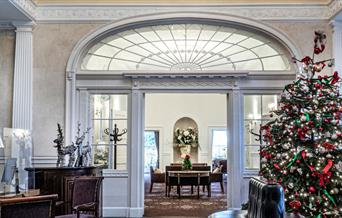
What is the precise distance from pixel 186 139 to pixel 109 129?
8.52 m

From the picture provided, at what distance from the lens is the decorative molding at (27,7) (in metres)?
7.23

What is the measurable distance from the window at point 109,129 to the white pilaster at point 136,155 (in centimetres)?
18

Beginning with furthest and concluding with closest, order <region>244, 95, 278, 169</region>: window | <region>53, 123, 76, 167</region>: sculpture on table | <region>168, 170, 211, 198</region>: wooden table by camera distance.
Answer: <region>168, 170, 211, 198</region>: wooden table
<region>244, 95, 278, 169</region>: window
<region>53, 123, 76, 167</region>: sculpture on table

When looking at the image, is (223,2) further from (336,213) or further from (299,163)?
(336,213)

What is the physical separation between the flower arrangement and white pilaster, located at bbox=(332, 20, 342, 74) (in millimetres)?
9502

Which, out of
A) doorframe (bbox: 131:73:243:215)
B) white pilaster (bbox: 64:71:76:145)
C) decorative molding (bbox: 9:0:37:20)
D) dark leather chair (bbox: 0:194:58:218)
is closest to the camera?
dark leather chair (bbox: 0:194:58:218)

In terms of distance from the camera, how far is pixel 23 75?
26.5 ft

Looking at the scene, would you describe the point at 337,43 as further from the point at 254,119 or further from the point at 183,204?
the point at 183,204

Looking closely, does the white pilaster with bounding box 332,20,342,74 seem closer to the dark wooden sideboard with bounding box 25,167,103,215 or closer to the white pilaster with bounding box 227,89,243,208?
the white pilaster with bounding box 227,89,243,208

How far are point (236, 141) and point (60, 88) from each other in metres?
3.45

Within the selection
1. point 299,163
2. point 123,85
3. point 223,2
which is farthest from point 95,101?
point 299,163

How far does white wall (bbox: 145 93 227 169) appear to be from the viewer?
17078 millimetres

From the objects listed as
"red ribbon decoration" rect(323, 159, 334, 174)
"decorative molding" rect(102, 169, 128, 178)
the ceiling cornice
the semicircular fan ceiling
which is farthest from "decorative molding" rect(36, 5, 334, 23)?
"red ribbon decoration" rect(323, 159, 334, 174)

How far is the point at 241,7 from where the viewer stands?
26.9 feet
